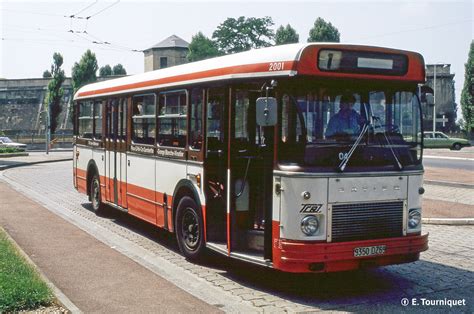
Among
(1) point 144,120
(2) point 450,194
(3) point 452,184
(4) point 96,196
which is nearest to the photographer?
(1) point 144,120

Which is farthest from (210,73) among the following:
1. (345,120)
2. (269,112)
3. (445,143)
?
(445,143)

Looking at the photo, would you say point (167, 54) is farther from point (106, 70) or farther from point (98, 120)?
point (98, 120)

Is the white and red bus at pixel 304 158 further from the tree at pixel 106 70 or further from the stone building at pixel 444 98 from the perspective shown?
the tree at pixel 106 70

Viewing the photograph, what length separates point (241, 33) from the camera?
79.7 m

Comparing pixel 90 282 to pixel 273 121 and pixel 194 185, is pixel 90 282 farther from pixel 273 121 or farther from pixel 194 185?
pixel 273 121

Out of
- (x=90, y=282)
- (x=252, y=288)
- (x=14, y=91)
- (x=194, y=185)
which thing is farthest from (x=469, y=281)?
(x=14, y=91)

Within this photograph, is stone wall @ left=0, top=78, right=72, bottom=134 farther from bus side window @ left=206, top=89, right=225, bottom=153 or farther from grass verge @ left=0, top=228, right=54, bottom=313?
grass verge @ left=0, top=228, right=54, bottom=313

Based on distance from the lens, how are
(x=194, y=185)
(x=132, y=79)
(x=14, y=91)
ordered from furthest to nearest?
(x=14, y=91) → (x=132, y=79) → (x=194, y=185)

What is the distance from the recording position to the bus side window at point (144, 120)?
35.1 ft

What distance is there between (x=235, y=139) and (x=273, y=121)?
112cm

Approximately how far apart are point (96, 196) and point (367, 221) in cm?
882

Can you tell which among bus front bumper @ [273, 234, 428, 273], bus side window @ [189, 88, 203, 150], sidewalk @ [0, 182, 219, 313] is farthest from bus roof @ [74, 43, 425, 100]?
sidewalk @ [0, 182, 219, 313]

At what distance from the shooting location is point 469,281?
26.6ft

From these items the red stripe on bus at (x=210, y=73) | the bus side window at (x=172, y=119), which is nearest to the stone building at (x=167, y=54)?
the red stripe on bus at (x=210, y=73)
